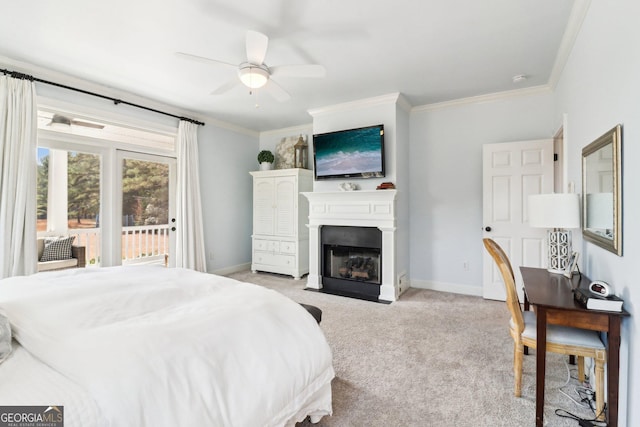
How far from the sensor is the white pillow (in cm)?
106

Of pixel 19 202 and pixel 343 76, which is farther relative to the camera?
pixel 343 76

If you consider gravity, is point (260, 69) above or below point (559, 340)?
above

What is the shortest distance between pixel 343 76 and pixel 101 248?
3.72 meters

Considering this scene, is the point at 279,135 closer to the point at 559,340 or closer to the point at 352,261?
the point at 352,261

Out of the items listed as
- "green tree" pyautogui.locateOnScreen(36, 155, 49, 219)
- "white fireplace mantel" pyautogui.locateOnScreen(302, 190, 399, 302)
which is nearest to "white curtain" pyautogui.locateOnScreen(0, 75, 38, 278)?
"green tree" pyautogui.locateOnScreen(36, 155, 49, 219)

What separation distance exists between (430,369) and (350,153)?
287cm

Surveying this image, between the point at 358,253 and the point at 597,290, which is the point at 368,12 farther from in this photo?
the point at 358,253

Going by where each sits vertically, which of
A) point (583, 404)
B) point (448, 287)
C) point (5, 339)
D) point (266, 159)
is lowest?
point (583, 404)

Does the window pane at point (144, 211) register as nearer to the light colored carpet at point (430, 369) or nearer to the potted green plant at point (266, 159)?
the potted green plant at point (266, 159)

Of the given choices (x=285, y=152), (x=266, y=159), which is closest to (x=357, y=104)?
(x=285, y=152)

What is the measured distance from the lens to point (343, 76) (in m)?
3.44

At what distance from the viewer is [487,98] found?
13.2 ft

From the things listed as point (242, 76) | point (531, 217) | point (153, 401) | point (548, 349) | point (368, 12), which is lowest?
point (548, 349)

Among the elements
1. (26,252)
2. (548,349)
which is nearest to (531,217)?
(548,349)
